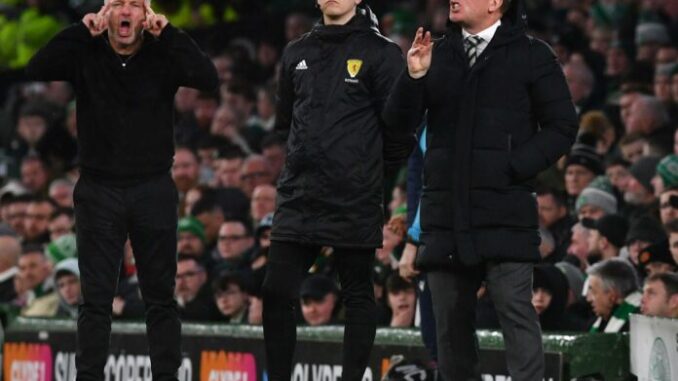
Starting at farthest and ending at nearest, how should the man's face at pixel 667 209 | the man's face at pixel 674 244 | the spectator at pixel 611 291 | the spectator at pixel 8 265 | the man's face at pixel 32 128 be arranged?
the man's face at pixel 32 128, the spectator at pixel 8 265, the man's face at pixel 667 209, the man's face at pixel 674 244, the spectator at pixel 611 291

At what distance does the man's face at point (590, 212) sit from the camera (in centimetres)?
1256

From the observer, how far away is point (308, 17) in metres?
19.9

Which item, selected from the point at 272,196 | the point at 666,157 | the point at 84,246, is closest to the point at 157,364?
the point at 84,246

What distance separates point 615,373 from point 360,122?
7.31 feet

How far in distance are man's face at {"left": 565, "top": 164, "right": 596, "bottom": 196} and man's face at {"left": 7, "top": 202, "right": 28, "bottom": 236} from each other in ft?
20.1

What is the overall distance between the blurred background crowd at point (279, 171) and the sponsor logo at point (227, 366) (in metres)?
0.71

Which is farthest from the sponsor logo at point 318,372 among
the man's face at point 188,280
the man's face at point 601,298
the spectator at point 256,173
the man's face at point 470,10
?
the spectator at point 256,173

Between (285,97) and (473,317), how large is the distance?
1.40 meters

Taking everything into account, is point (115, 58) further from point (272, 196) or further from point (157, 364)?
point (272, 196)

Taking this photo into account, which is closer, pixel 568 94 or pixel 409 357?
pixel 568 94

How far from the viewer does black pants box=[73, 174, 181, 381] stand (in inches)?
343

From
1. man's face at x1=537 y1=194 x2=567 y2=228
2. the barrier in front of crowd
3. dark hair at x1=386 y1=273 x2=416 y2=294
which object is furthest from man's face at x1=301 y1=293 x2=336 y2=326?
man's face at x1=537 y1=194 x2=567 y2=228

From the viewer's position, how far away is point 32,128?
2022cm

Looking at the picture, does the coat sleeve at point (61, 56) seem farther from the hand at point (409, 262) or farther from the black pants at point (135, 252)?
the hand at point (409, 262)
